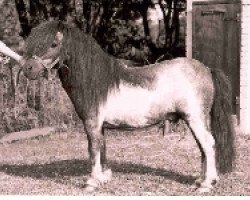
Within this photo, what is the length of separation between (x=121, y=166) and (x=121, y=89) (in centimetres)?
192

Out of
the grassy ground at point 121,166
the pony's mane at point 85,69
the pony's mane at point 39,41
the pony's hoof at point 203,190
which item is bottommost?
the grassy ground at point 121,166

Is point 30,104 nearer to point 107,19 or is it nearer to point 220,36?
point 220,36

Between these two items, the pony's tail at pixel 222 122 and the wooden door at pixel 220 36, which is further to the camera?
the wooden door at pixel 220 36

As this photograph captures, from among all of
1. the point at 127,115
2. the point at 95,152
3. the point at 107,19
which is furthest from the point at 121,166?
the point at 107,19

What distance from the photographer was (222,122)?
606 cm

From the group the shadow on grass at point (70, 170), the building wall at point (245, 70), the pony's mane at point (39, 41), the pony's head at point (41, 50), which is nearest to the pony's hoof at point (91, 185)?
the shadow on grass at point (70, 170)

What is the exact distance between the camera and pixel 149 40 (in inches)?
637

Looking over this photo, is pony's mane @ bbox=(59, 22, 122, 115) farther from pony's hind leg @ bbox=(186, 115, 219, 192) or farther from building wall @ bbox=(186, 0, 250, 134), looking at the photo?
building wall @ bbox=(186, 0, 250, 134)

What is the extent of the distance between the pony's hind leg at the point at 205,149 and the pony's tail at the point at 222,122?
212mm

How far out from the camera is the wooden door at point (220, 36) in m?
9.62

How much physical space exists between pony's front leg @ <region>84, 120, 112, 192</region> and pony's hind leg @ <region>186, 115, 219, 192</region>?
920 mm

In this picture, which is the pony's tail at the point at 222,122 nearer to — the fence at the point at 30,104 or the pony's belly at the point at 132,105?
the pony's belly at the point at 132,105

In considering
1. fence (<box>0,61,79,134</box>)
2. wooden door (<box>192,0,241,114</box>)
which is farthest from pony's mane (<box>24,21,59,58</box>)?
fence (<box>0,61,79,134</box>)

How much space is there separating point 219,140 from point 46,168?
251cm
